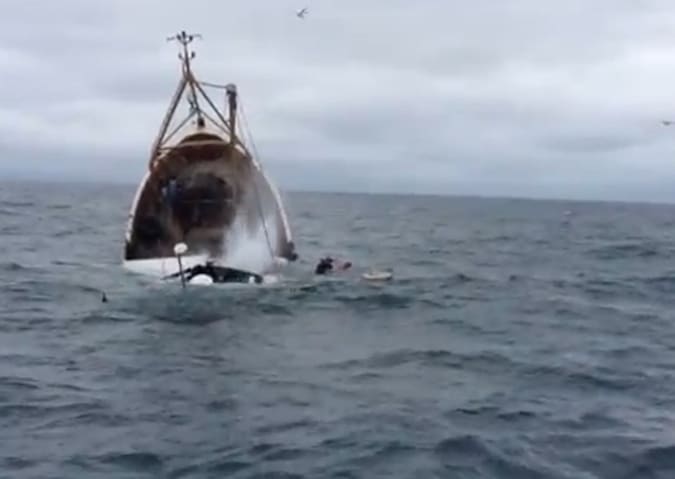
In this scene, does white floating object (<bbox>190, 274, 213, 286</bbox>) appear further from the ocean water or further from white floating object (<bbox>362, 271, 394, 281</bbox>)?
white floating object (<bbox>362, 271, 394, 281</bbox>)

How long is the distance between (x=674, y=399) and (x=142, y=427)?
23.9ft

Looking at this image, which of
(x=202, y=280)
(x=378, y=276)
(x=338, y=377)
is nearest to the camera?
(x=338, y=377)

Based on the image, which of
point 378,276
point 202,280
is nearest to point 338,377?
point 202,280

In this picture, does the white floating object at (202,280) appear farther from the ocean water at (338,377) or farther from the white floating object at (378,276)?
the white floating object at (378,276)

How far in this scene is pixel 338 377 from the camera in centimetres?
1495

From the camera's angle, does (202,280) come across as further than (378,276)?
No

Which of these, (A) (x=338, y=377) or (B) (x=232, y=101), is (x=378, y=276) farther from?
(A) (x=338, y=377)

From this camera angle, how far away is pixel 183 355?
55.1ft

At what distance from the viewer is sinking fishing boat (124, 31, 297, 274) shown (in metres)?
31.5

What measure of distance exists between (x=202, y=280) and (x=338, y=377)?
459 inches

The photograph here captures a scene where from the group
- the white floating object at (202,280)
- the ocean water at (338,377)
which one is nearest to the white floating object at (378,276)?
the ocean water at (338,377)

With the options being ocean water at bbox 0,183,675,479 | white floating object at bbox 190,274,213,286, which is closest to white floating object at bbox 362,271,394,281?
ocean water at bbox 0,183,675,479

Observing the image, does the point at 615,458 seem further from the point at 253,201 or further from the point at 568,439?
the point at 253,201

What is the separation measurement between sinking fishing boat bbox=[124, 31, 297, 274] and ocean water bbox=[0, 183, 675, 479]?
9.58 ft
